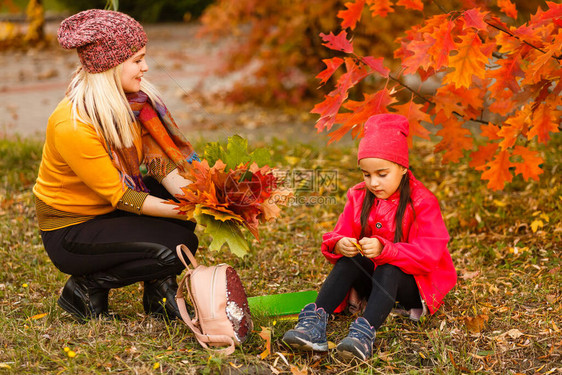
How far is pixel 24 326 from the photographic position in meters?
2.75

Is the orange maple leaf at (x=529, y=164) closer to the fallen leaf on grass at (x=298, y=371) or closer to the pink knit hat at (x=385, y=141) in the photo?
the pink knit hat at (x=385, y=141)

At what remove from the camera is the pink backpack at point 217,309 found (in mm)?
2533

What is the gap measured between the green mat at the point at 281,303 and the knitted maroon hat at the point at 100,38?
4.26ft

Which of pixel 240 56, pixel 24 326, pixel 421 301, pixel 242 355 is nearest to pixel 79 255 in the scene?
pixel 24 326

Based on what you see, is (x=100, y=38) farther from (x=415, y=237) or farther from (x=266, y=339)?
(x=415, y=237)

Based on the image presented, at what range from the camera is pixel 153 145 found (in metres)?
2.96

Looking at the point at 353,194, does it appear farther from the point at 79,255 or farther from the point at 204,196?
the point at 79,255

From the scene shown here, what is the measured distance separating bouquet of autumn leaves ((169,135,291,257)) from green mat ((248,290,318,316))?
1.46 feet

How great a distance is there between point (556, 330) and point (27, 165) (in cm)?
400

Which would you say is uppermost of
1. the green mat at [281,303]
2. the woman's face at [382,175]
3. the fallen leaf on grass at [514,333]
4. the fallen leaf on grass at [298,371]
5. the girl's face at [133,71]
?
the girl's face at [133,71]

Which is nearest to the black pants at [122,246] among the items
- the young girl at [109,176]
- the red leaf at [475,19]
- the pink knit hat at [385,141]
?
the young girl at [109,176]

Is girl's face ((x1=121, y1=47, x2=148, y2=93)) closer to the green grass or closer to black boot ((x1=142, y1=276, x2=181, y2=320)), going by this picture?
black boot ((x1=142, y1=276, x2=181, y2=320))

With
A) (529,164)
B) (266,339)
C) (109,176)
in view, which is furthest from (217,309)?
(529,164)

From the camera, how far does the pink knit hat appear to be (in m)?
2.62
